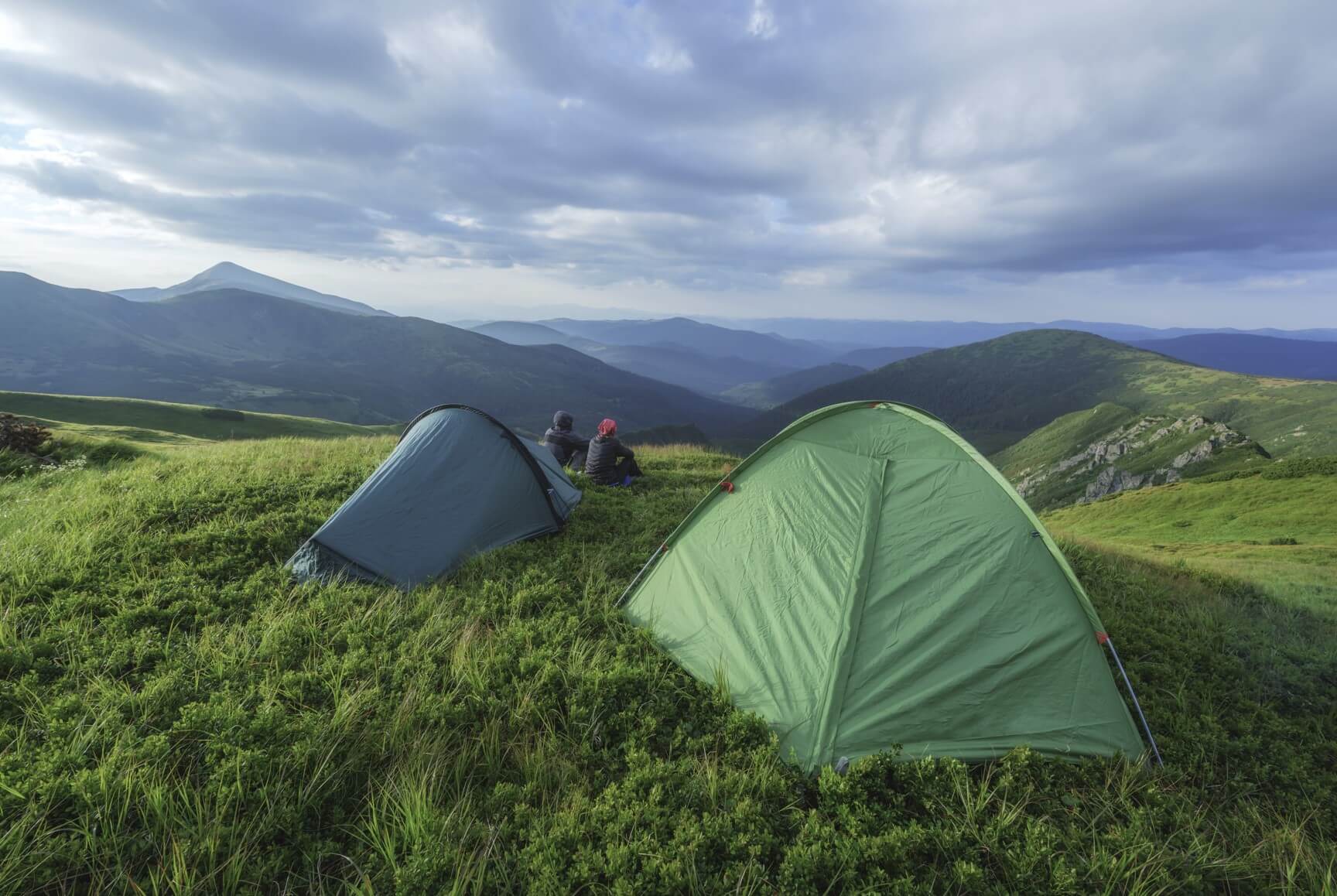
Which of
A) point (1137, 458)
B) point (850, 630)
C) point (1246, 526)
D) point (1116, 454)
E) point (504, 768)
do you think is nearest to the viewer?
point (504, 768)

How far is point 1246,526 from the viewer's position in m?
25.9

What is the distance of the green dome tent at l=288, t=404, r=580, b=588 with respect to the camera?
721 cm

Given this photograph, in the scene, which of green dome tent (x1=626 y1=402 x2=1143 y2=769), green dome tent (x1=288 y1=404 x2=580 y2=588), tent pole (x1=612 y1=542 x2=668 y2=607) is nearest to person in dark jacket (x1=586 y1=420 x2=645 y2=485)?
green dome tent (x1=288 y1=404 x2=580 y2=588)

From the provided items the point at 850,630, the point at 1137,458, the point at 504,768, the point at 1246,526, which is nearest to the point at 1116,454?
the point at 1137,458

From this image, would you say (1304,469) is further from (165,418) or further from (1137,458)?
(165,418)

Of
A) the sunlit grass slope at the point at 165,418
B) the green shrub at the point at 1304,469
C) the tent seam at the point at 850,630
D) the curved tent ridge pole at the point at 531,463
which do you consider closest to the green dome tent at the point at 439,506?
the curved tent ridge pole at the point at 531,463

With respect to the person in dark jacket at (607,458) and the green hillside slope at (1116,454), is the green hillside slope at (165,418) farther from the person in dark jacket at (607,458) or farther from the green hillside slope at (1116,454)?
the green hillside slope at (1116,454)

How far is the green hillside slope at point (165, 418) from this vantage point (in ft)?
173

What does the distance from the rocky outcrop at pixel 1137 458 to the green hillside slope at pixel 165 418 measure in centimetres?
11478

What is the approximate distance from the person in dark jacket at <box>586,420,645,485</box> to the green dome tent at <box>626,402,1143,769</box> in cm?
632

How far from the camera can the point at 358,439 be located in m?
16.3

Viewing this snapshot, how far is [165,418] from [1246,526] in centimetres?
9359

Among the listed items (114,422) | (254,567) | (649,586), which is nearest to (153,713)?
(254,567)

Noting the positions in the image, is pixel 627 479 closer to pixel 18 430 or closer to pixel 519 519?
pixel 519 519
